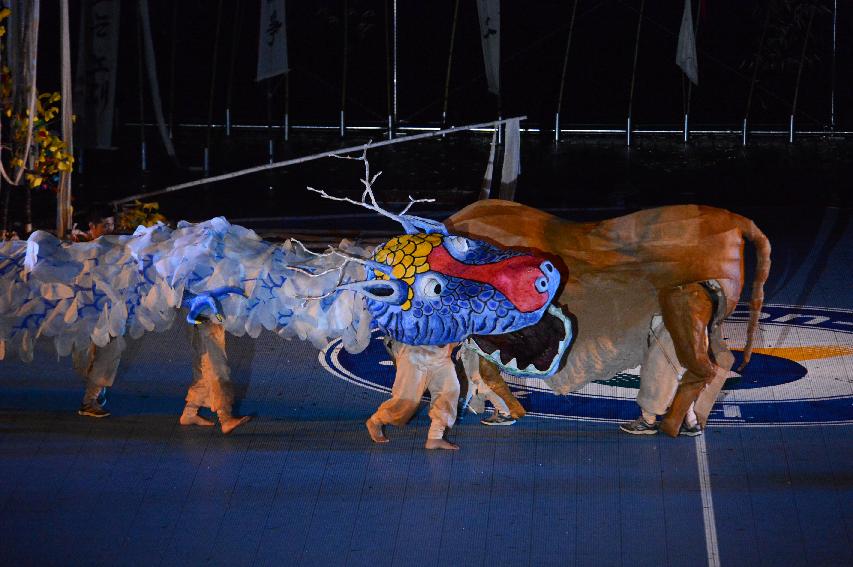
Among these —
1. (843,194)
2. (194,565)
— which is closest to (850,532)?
(194,565)

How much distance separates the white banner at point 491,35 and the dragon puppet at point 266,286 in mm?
7852

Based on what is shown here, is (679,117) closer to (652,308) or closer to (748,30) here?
(748,30)

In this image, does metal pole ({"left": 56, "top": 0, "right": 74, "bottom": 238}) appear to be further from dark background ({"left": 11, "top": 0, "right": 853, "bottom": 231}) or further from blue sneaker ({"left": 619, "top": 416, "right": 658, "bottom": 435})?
dark background ({"left": 11, "top": 0, "right": 853, "bottom": 231})

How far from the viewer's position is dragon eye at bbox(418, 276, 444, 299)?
21.0ft

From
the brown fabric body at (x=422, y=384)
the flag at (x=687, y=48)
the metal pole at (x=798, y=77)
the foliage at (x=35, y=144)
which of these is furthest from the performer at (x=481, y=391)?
the metal pole at (x=798, y=77)

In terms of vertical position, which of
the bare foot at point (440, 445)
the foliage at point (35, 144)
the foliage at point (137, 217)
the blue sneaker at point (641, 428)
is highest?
the foliage at point (35, 144)

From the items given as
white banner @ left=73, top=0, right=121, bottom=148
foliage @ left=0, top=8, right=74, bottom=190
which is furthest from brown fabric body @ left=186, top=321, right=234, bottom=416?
white banner @ left=73, top=0, right=121, bottom=148

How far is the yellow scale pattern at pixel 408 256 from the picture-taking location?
21.1ft

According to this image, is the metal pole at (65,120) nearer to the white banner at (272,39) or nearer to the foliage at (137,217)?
the foliage at (137,217)

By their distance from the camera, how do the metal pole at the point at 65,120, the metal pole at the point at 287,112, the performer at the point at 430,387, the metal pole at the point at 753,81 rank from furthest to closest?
the metal pole at the point at 287,112, the metal pole at the point at 753,81, the metal pole at the point at 65,120, the performer at the point at 430,387

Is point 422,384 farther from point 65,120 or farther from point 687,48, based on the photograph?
point 687,48

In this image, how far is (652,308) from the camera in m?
6.73

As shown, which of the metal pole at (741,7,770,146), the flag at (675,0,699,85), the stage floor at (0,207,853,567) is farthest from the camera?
the metal pole at (741,7,770,146)

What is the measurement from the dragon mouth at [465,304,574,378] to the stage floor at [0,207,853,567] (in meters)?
0.38
